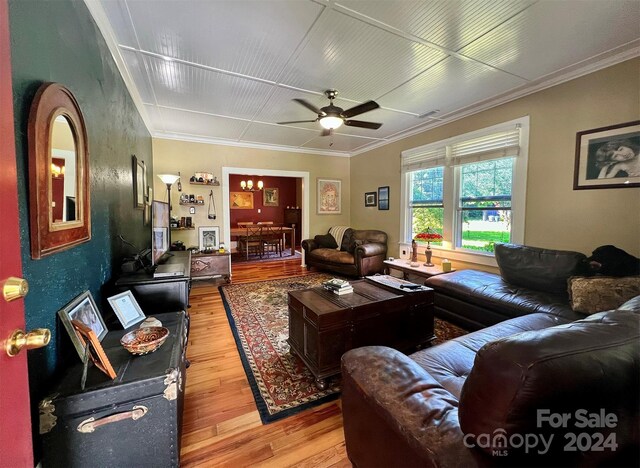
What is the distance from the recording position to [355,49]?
221cm

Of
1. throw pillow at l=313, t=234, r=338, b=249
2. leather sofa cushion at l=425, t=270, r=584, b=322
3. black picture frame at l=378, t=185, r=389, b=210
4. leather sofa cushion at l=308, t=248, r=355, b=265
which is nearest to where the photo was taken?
leather sofa cushion at l=425, t=270, r=584, b=322

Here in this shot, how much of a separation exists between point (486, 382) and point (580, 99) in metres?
3.32

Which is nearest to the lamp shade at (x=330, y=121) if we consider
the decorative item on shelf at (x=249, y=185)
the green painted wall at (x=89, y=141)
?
the green painted wall at (x=89, y=141)

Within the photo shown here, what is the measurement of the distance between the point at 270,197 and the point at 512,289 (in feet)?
24.5

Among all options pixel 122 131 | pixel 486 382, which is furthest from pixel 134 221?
pixel 486 382

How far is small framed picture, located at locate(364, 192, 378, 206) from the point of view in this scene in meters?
5.45

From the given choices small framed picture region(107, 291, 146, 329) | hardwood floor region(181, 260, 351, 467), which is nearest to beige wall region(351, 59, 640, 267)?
hardwood floor region(181, 260, 351, 467)

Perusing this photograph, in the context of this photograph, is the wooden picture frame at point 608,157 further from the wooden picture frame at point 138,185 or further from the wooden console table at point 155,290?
the wooden picture frame at point 138,185

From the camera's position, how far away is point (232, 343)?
252cm

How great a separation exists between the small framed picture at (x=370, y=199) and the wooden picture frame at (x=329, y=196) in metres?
0.72

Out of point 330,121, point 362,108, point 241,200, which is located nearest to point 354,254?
point 330,121

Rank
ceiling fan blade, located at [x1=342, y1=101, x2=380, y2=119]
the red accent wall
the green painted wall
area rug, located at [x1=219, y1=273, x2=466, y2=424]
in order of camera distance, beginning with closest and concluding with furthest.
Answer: the green painted wall → area rug, located at [x1=219, y1=273, x2=466, y2=424] → ceiling fan blade, located at [x1=342, y1=101, x2=380, y2=119] → the red accent wall

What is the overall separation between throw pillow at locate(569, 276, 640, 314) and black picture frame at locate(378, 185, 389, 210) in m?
3.28

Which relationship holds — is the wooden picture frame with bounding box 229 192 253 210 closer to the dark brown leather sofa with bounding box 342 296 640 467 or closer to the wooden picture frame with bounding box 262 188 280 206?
the wooden picture frame with bounding box 262 188 280 206
